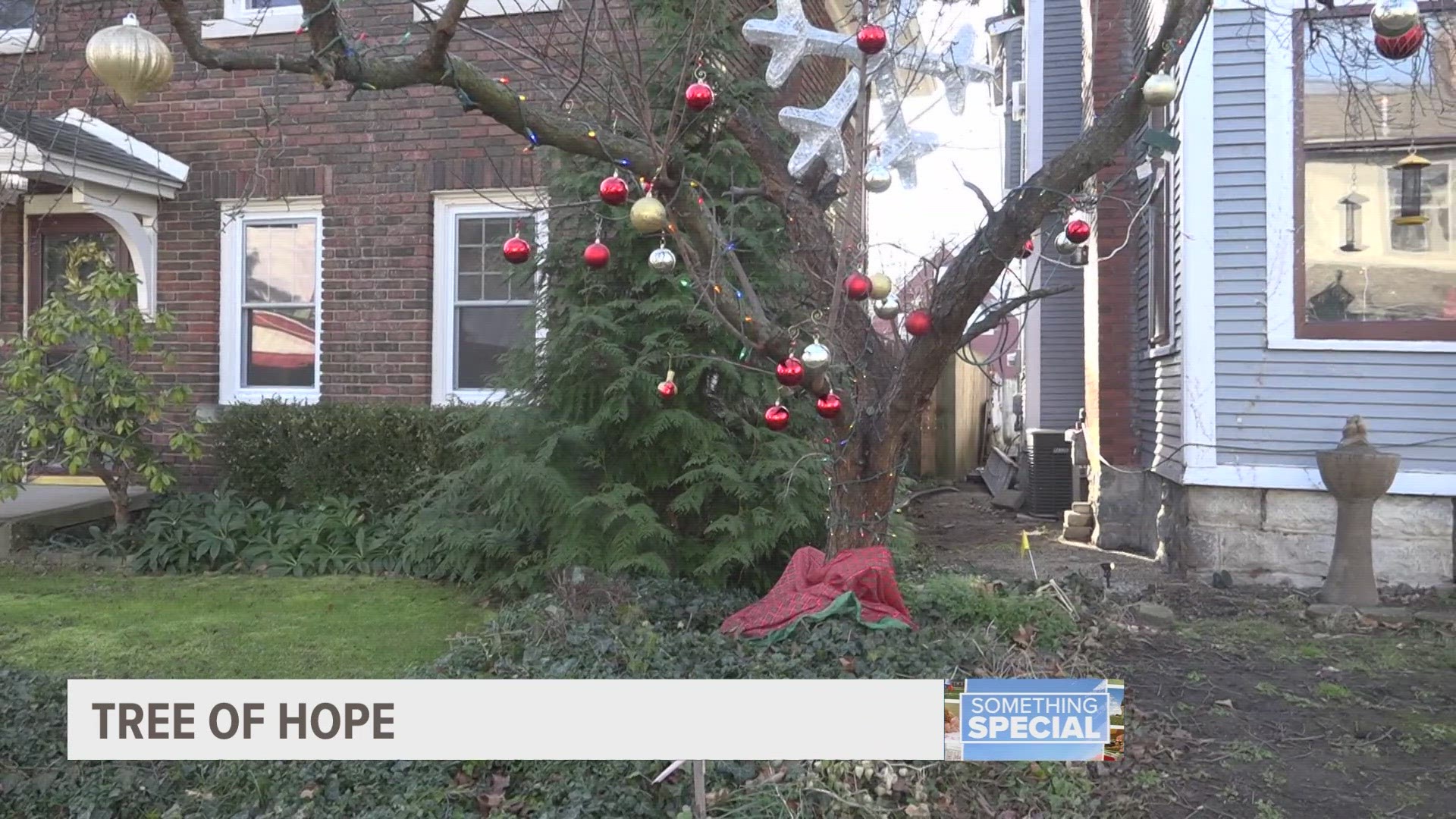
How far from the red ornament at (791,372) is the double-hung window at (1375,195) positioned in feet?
13.5

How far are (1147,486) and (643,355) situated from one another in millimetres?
4474

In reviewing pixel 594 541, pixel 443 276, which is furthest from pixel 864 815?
pixel 443 276

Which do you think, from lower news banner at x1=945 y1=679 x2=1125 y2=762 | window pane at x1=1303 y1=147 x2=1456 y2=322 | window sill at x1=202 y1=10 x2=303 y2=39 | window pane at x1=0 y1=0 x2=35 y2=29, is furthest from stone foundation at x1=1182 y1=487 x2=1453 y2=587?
window pane at x1=0 y1=0 x2=35 y2=29

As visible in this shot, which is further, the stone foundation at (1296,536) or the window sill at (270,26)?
the window sill at (270,26)

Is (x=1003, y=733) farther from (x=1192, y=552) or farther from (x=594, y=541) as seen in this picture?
(x=1192, y=552)

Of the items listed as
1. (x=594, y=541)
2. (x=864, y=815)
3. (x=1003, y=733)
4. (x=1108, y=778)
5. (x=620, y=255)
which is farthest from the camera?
(x=620, y=255)

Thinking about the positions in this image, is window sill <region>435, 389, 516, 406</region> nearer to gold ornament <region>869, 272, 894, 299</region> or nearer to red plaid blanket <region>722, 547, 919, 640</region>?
red plaid blanket <region>722, 547, 919, 640</region>

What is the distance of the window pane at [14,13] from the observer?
22.7 feet

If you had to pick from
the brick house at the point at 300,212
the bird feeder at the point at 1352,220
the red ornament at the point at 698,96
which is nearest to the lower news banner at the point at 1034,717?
the red ornament at the point at 698,96

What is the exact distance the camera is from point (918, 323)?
3791 millimetres

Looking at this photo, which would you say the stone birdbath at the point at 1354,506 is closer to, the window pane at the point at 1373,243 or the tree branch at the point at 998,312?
the window pane at the point at 1373,243

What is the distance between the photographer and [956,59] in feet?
14.1

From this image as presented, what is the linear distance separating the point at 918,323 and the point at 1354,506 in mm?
3406

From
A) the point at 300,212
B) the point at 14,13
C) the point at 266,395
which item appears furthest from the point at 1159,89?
the point at 14,13
